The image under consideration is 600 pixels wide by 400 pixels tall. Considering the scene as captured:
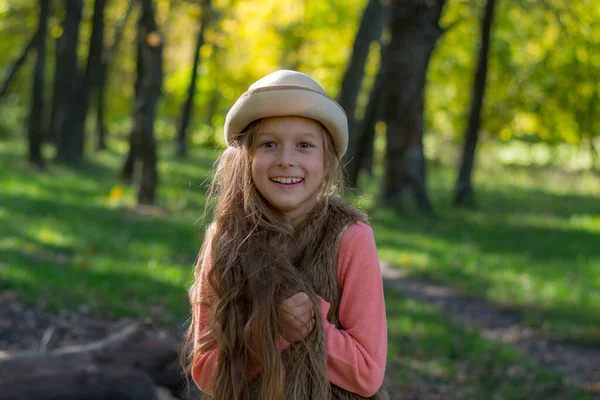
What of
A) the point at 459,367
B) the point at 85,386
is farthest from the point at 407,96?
the point at 85,386

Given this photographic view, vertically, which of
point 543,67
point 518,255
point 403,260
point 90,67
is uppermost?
point 543,67

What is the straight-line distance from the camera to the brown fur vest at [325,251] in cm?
279

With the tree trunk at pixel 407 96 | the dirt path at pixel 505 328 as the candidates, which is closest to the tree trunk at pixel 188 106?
the tree trunk at pixel 407 96

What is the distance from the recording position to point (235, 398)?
269cm

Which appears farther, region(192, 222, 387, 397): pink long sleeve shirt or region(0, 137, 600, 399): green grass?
region(0, 137, 600, 399): green grass

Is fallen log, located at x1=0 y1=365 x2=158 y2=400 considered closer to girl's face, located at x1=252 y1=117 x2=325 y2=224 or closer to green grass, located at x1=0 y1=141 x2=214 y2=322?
green grass, located at x1=0 y1=141 x2=214 y2=322

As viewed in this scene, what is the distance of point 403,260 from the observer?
420 inches

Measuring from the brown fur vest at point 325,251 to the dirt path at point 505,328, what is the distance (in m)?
4.12

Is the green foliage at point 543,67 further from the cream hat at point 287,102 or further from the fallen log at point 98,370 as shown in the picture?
the cream hat at point 287,102

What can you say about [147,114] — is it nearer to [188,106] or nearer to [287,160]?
[287,160]

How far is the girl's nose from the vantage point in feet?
9.18

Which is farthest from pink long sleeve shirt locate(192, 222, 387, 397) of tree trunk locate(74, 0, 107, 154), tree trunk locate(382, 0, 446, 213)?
tree trunk locate(74, 0, 107, 154)

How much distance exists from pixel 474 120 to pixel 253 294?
15509 mm

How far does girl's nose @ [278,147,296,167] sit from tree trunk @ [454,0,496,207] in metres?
14.4
